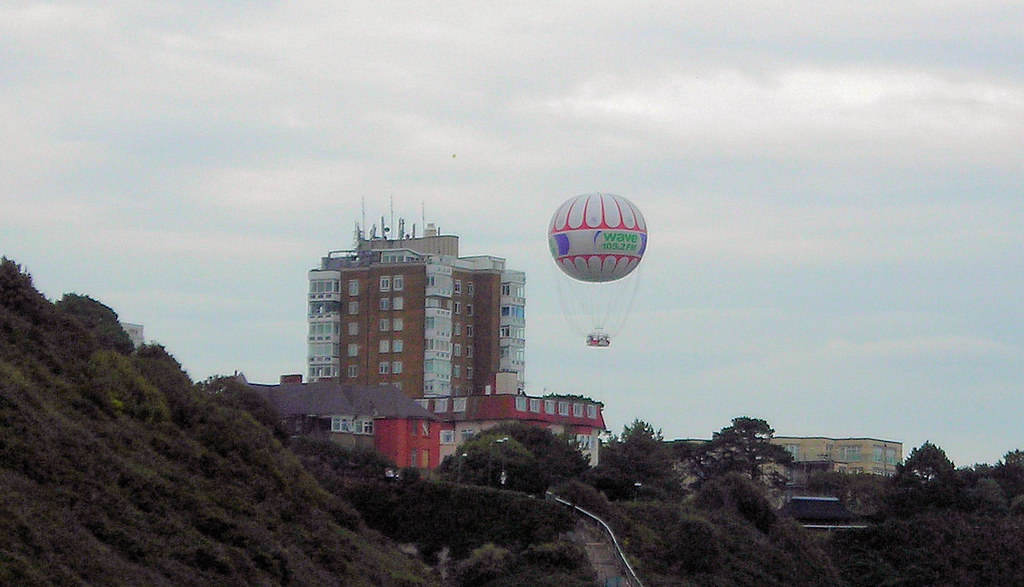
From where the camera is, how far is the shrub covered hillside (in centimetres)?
3378

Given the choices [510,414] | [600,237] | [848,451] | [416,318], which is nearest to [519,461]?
[600,237]

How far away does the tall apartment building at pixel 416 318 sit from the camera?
148 metres

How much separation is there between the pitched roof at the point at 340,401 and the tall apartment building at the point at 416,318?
1343 inches

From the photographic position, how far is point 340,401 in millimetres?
109938

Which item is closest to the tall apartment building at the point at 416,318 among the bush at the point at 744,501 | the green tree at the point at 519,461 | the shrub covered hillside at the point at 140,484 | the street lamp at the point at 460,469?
the green tree at the point at 519,461

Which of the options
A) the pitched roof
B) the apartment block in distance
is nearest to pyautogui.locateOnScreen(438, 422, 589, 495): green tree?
the pitched roof

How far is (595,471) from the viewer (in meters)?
81.1

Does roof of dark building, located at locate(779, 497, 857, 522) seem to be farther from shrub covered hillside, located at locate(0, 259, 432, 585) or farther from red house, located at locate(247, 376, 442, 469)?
red house, located at locate(247, 376, 442, 469)

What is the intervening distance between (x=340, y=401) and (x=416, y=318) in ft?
129

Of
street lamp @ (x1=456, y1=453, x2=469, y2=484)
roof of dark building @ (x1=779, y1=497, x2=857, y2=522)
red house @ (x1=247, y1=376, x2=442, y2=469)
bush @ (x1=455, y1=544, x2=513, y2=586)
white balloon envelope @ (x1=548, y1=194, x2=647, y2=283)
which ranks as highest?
white balloon envelope @ (x1=548, y1=194, x2=647, y2=283)

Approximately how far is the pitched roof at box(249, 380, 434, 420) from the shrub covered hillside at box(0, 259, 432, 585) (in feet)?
166

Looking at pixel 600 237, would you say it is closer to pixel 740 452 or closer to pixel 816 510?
pixel 816 510

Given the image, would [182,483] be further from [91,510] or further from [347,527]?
[347,527]

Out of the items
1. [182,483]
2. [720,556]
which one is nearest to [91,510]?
[182,483]
